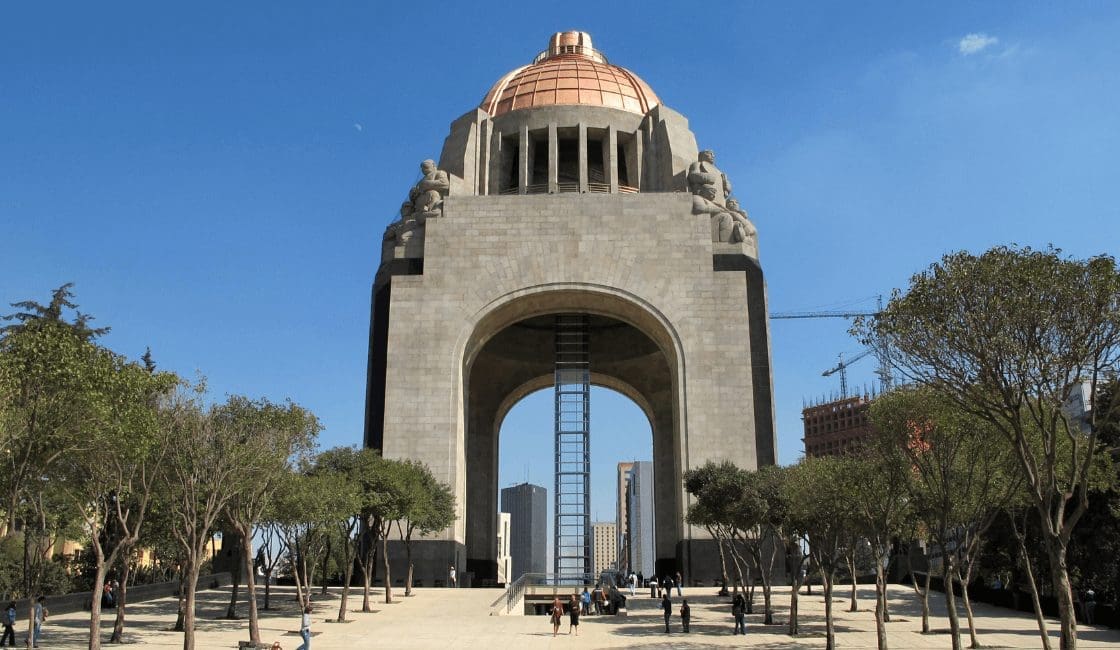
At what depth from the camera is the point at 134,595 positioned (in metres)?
33.6

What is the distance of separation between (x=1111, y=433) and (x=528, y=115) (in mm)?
28479

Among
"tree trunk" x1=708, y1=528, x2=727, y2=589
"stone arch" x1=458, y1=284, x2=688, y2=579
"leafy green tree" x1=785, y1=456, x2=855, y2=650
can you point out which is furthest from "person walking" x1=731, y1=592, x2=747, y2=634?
"stone arch" x1=458, y1=284, x2=688, y2=579

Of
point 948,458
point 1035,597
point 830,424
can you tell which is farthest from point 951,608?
point 830,424

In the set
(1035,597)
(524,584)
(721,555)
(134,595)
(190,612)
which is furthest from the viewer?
(524,584)

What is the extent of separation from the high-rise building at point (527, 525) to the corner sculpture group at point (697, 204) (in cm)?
10464

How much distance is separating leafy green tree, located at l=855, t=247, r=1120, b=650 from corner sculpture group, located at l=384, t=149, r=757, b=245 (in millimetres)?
23469

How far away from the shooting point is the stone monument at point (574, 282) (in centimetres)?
3691

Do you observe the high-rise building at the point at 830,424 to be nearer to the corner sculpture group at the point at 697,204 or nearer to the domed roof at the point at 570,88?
the domed roof at the point at 570,88

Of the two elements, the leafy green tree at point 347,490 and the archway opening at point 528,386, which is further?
the archway opening at point 528,386

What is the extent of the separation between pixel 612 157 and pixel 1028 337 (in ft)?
102

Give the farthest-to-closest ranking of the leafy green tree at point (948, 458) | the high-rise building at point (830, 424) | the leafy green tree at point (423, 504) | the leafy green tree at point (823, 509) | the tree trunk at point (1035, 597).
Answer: the high-rise building at point (830, 424)
the leafy green tree at point (423, 504)
the leafy green tree at point (823, 509)
the leafy green tree at point (948, 458)
the tree trunk at point (1035, 597)

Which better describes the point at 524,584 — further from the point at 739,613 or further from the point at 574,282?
the point at 739,613

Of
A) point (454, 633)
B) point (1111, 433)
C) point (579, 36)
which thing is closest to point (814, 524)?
point (454, 633)

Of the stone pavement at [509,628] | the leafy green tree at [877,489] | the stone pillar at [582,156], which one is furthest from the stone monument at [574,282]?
the leafy green tree at [877,489]
